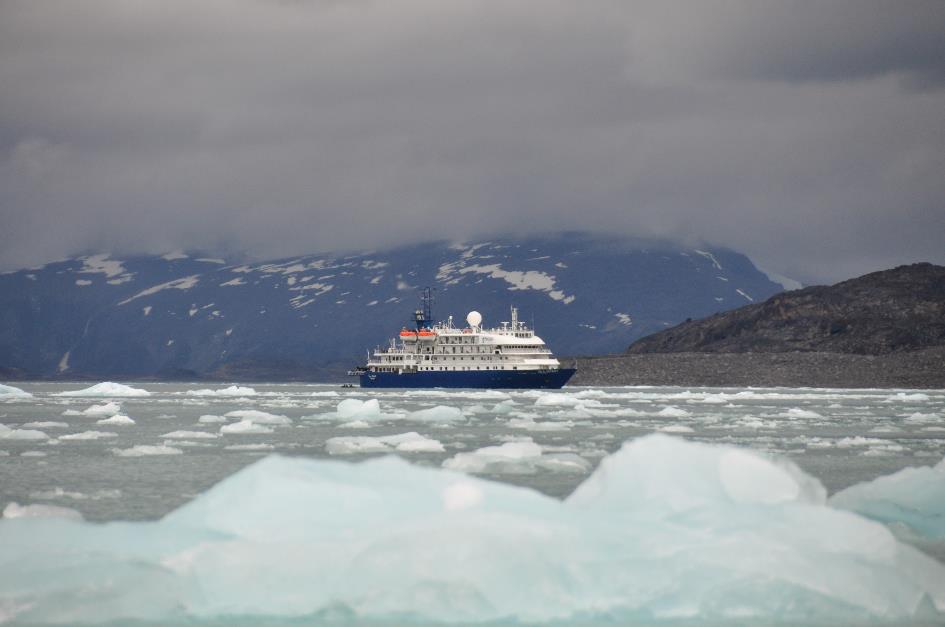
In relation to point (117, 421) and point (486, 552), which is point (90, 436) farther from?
point (486, 552)

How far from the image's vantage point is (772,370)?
348 feet

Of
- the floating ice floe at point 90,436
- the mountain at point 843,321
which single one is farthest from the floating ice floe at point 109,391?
the mountain at point 843,321

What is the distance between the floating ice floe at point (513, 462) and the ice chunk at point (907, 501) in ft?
21.8

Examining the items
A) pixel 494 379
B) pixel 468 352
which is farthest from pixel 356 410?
pixel 468 352

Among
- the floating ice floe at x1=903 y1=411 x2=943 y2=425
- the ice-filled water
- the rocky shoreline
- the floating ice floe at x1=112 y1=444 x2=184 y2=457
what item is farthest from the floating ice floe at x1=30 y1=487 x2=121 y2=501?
the rocky shoreline

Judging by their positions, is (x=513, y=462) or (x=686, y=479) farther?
(x=513, y=462)

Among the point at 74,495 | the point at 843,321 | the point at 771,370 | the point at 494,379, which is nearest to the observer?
the point at 74,495

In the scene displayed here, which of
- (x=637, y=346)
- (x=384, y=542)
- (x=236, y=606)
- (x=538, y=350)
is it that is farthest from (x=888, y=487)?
(x=637, y=346)

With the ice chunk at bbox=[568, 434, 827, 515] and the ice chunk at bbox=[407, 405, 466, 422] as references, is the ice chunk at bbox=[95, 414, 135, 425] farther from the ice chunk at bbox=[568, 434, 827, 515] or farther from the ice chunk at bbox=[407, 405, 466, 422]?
the ice chunk at bbox=[568, 434, 827, 515]

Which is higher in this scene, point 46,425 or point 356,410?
point 356,410

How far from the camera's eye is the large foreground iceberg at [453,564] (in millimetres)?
9055

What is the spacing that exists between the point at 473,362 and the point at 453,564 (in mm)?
85055

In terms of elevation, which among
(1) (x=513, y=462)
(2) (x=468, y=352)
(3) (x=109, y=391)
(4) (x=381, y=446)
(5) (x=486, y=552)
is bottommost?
(3) (x=109, y=391)

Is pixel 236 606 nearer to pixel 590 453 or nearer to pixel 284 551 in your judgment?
pixel 284 551
